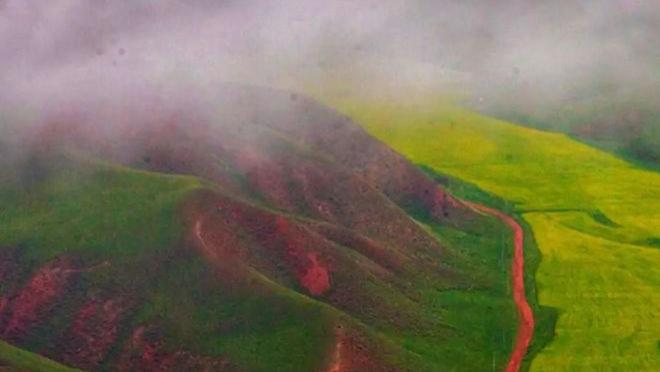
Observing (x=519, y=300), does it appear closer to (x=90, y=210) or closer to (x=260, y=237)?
(x=260, y=237)

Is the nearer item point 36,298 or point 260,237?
point 36,298

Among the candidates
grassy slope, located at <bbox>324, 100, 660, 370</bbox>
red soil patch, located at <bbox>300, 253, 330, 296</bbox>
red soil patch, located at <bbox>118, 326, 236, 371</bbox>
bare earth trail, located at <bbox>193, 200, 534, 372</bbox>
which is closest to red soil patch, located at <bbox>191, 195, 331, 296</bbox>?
red soil patch, located at <bbox>300, 253, 330, 296</bbox>

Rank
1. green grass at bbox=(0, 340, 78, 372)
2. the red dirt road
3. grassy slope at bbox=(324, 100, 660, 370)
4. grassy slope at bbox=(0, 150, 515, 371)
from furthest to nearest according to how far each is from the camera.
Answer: grassy slope at bbox=(324, 100, 660, 370)
the red dirt road
grassy slope at bbox=(0, 150, 515, 371)
green grass at bbox=(0, 340, 78, 372)

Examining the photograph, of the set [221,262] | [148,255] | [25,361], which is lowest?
[25,361]

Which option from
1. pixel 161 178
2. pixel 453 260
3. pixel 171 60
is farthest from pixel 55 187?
pixel 171 60

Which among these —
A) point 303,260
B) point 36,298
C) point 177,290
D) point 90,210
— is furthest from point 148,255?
point 303,260

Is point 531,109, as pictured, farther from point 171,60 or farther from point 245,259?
point 245,259

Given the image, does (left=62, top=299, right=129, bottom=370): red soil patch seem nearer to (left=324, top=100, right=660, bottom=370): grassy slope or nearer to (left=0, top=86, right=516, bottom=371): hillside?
(left=0, top=86, right=516, bottom=371): hillside
